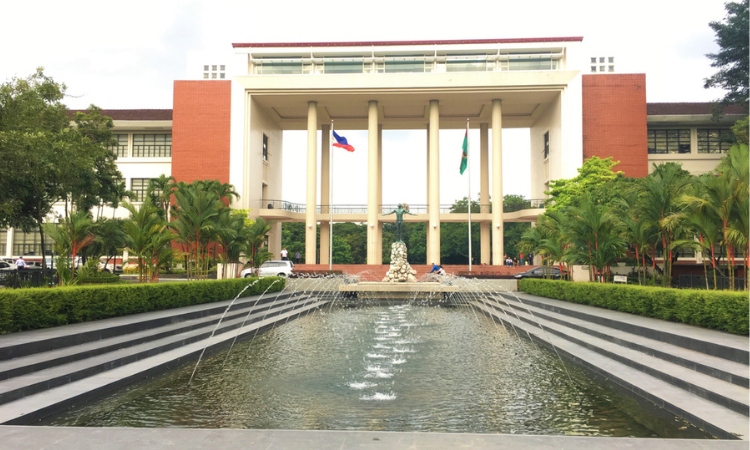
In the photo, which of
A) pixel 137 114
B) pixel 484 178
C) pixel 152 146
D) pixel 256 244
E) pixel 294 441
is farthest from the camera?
pixel 137 114

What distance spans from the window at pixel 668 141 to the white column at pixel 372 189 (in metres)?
21.9

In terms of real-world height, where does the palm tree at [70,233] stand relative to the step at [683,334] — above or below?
above

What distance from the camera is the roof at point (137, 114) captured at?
145ft

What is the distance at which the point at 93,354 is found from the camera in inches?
325

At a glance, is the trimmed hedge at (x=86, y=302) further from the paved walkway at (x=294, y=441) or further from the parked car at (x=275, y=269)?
the parked car at (x=275, y=269)

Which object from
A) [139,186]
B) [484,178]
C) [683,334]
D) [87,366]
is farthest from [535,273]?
[139,186]

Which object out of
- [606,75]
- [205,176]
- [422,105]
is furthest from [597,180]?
[205,176]

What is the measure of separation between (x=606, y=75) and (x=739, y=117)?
1076 cm

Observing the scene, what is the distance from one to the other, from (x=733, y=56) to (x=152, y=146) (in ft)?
150

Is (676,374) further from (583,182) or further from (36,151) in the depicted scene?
(583,182)

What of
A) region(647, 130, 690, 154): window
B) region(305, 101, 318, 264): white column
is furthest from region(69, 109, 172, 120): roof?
region(647, 130, 690, 154): window

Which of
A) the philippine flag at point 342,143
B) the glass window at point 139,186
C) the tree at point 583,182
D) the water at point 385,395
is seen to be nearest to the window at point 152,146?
the glass window at point 139,186

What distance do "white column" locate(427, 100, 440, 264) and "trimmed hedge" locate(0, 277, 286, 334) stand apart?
23005 mm

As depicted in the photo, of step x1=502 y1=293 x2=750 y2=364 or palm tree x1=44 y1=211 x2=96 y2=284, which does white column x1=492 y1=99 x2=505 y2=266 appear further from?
palm tree x1=44 y1=211 x2=96 y2=284
